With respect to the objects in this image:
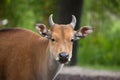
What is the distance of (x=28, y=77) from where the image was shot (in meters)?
12.0

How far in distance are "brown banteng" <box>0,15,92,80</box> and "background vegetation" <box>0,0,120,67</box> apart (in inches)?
375

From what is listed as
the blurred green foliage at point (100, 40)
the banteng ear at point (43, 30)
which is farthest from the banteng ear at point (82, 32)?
the blurred green foliage at point (100, 40)

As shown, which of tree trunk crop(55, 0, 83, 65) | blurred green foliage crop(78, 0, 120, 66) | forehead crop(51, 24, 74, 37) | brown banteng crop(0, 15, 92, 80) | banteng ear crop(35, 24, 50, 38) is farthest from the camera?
blurred green foliage crop(78, 0, 120, 66)

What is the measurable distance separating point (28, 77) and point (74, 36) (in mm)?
1117

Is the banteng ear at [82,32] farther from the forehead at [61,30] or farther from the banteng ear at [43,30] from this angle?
the banteng ear at [43,30]

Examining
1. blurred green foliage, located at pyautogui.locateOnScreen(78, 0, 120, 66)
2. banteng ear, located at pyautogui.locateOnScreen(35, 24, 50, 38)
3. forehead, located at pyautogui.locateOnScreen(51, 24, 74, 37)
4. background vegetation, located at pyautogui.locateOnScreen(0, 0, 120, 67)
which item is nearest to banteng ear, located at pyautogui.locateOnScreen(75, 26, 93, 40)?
forehead, located at pyautogui.locateOnScreen(51, 24, 74, 37)

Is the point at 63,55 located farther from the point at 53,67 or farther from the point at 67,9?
the point at 67,9

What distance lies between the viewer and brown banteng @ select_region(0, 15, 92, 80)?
11758mm

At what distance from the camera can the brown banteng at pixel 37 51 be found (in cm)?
1176

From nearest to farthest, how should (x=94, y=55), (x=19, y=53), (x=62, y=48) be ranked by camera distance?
(x=62, y=48) < (x=19, y=53) < (x=94, y=55)

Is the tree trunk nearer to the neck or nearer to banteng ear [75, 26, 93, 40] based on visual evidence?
banteng ear [75, 26, 93, 40]

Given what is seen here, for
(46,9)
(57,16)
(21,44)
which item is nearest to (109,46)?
(46,9)

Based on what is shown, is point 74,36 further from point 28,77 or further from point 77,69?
point 77,69

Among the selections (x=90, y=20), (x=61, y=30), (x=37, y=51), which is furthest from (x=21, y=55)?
(x=90, y=20)
